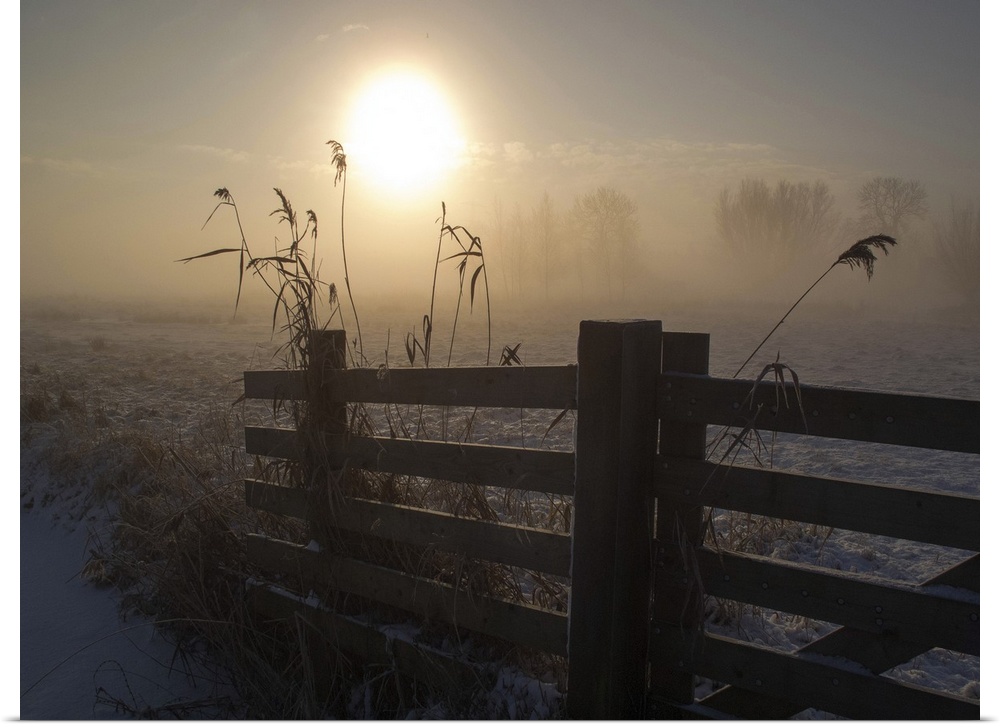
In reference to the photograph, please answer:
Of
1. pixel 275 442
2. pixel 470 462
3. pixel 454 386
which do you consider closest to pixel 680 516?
pixel 470 462

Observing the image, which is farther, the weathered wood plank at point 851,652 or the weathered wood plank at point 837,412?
the weathered wood plank at point 851,652

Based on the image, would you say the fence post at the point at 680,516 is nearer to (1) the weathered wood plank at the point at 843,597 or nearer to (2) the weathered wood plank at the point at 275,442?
(1) the weathered wood plank at the point at 843,597

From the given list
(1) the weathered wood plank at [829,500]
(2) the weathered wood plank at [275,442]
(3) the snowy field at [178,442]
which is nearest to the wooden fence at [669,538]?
(1) the weathered wood plank at [829,500]

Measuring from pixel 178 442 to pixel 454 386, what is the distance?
5.08 meters

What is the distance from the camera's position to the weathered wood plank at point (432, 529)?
2.97 meters

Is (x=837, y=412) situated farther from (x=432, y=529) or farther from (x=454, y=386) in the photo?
(x=432, y=529)

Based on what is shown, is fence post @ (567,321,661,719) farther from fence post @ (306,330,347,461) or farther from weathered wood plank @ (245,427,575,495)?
fence post @ (306,330,347,461)

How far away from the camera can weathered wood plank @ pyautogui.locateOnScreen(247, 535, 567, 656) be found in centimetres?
304

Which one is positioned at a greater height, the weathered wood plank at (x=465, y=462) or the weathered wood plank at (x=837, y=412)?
the weathered wood plank at (x=837, y=412)

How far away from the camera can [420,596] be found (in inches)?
134

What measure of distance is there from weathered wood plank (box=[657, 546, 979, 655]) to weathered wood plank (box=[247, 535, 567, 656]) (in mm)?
696

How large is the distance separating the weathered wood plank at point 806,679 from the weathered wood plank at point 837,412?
2.96 feet

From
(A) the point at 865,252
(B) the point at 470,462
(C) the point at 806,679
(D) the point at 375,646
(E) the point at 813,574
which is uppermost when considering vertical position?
(A) the point at 865,252

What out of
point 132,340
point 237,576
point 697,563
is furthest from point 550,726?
point 132,340
